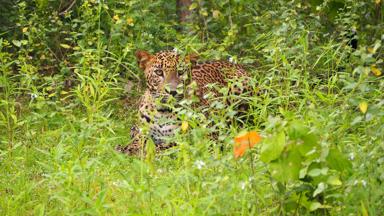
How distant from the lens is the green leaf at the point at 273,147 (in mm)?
4953

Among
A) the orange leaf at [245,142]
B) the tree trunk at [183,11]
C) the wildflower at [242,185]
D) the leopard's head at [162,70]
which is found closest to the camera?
the orange leaf at [245,142]

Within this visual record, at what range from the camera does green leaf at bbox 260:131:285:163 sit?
4953 millimetres

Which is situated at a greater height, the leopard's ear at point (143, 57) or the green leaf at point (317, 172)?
the green leaf at point (317, 172)

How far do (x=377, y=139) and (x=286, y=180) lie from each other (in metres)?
0.76

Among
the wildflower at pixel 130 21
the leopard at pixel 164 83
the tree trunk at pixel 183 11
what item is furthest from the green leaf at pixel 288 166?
the tree trunk at pixel 183 11

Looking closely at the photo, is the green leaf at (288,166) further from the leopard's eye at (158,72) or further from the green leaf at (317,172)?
the leopard's eye at (158,72)

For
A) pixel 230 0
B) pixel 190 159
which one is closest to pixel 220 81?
pixel 230 0

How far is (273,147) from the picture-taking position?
196 inches

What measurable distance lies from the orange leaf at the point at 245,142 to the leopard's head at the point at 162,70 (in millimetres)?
3166

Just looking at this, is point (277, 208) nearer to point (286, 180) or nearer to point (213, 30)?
point (286, 180)

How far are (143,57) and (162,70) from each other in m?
0.33

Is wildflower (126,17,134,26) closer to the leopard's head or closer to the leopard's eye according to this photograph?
the leopard's head

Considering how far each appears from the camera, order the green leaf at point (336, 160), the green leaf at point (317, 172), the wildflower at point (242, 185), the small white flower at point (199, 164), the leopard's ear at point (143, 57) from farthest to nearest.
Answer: the leopard's ear at point (143, 57)
the small white flower at point (199, 164)
the wildflower at point (242, 185)
the green leaf at point (336, 160)
the green leaf at point (317, 172)

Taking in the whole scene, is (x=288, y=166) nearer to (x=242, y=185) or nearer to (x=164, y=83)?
(x=242, y=185)
